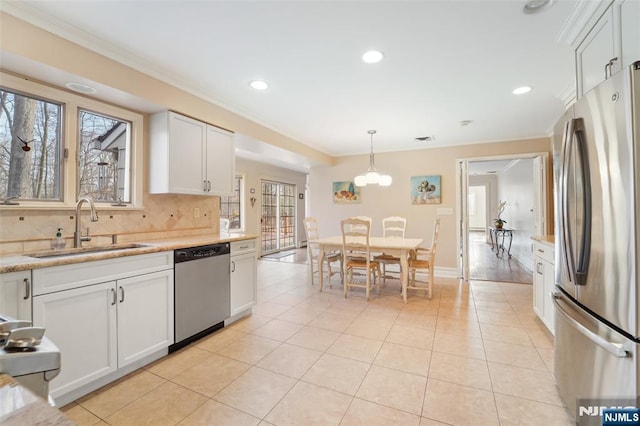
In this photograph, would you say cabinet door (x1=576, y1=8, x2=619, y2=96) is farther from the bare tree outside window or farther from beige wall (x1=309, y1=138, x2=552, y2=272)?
the bare tree outside window

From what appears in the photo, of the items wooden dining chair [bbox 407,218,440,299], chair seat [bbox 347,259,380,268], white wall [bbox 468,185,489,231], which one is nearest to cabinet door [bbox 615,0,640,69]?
wooden dining chair [bbox 407,218,440,299]

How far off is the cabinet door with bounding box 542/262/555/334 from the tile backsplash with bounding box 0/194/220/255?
345 cm

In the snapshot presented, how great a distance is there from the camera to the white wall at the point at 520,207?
19.0ft

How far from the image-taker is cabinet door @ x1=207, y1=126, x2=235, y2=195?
9.88 ft

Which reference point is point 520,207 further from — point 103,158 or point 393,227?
point 103,158

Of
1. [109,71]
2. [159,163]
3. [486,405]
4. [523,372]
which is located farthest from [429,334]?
[109,71]

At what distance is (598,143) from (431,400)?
5.50 ft

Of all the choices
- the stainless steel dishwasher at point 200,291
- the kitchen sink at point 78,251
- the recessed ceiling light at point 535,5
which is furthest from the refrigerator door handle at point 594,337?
the kitchen sink at point 78,251

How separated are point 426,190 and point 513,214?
3816 mm

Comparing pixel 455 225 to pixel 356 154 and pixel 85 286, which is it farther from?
pixel 85 286

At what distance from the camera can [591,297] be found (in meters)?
A: 1.42

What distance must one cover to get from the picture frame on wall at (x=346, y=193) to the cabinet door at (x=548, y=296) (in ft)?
11.4

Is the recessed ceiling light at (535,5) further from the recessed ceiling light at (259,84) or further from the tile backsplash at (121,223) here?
the tile backsplash at (121,223)

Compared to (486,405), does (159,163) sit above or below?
above
